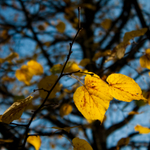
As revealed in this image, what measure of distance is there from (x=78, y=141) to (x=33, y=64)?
0.55m

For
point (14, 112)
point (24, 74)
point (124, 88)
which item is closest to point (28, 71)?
point (24, 74)

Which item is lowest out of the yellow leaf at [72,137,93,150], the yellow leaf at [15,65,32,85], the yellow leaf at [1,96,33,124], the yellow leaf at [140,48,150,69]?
the yellow leaf at [72,137,93,150]

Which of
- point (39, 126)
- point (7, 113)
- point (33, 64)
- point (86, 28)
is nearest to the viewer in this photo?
point (7, 113)

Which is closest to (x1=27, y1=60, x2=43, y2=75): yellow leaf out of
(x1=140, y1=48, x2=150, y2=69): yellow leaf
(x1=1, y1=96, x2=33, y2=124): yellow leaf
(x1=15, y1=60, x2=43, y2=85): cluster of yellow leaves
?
(x1=15, y1=60, x2=43, y2=85): cluster of yellow leaves

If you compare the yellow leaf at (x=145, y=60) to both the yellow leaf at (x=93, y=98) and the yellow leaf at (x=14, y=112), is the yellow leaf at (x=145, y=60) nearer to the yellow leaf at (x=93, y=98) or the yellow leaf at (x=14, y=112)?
the yellow leaf at (x=93, y=98)

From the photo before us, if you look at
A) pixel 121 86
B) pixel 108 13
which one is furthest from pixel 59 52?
pixel 121 86

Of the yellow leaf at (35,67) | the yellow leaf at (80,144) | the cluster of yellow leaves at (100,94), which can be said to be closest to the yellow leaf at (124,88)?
the cluster of yellow leaves at (100,94)

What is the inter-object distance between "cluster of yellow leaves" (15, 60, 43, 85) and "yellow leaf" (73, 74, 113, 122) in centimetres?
48

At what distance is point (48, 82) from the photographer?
55cm

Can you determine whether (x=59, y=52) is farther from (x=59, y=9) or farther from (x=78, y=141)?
(x=78, y=141)

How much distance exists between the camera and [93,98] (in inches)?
16.0

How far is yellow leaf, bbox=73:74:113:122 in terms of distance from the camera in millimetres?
374

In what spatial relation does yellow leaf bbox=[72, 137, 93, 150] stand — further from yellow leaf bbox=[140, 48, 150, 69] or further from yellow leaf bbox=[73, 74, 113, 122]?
yellow leaf bbox=[140, 48, 150, 69]

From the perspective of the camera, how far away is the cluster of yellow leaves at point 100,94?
1.24 feet
